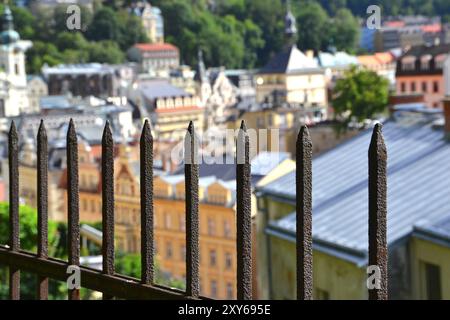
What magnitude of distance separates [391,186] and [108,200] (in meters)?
8.76

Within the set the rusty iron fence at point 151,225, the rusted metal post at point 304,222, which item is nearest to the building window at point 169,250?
the rusty iron fence at point 151,225

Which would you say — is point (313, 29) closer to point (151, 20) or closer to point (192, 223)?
point (151, 20)

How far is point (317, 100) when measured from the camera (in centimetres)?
6662

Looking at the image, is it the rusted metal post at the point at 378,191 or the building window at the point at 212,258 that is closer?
the rusted metal post at the point at 378,191

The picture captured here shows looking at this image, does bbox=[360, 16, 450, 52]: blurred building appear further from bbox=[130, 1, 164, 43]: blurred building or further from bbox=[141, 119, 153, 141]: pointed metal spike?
bbox=[141, 119, 153, 141]: pointed metal spike

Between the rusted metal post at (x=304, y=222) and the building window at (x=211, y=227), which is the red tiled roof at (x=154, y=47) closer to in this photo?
the building window at (x=211, y=227)

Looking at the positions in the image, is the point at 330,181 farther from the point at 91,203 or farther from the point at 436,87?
the point at 436,87

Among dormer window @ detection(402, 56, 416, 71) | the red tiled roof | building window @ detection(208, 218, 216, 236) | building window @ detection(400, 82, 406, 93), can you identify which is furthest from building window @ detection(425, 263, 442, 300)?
the red tiled roof

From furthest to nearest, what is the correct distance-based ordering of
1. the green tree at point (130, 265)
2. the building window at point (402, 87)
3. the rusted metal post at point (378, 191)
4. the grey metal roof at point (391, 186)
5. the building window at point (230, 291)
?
A: 1. the building window at point (402, 87)
2. the building window at point (230, 291)
3. the green tree at point (130, 265)
4. the grey metal roof at point (391, 186)
5. the rusted metal post at point (378, 191)

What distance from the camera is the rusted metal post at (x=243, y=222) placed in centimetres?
212

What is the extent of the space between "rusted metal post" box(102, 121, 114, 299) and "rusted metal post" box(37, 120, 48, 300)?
16cm

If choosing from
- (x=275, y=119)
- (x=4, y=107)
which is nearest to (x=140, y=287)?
(x=275, y=119)

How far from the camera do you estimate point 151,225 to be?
2324 millimetres

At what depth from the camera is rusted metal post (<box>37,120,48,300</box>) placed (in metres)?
2.53
